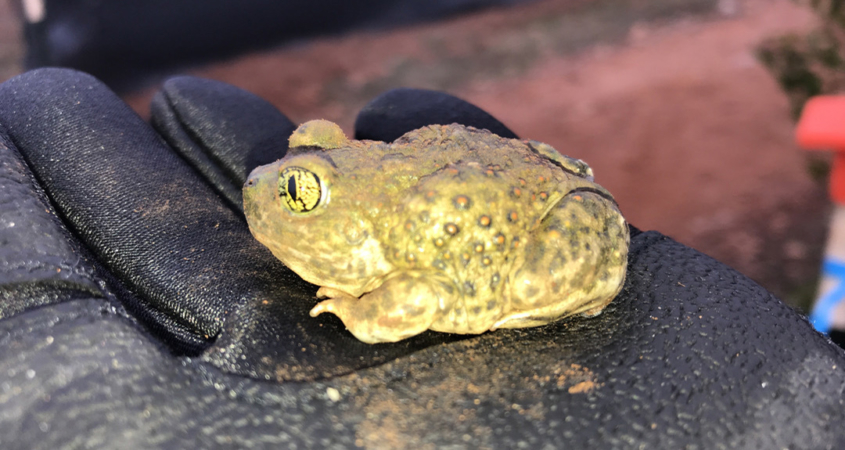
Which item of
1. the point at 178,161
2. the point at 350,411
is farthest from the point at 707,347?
the point at 178,161

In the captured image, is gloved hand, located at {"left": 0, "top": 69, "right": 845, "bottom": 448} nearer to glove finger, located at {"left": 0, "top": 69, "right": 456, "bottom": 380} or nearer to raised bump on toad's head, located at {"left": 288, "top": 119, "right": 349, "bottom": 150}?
glove finger, located at {"left": 0, "top": 69, "right": 456, "bottom": 380}

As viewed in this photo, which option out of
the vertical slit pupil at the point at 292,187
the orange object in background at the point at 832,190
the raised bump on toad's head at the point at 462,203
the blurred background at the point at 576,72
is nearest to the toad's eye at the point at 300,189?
the vertical slit pupil at the point at 292,187

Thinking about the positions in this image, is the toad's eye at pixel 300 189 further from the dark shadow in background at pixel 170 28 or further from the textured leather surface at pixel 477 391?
the dark shadow in background at pixel 170 28

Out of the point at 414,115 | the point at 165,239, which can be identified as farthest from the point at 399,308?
the point at 414,115

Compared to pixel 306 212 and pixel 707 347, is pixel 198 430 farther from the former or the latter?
pixel 707 347

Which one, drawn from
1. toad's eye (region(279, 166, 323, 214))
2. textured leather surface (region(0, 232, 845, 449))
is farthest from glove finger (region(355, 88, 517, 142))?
textured leather surface (region(0, 232, 845, 449))

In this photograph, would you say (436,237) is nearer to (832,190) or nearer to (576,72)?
(832,190)
